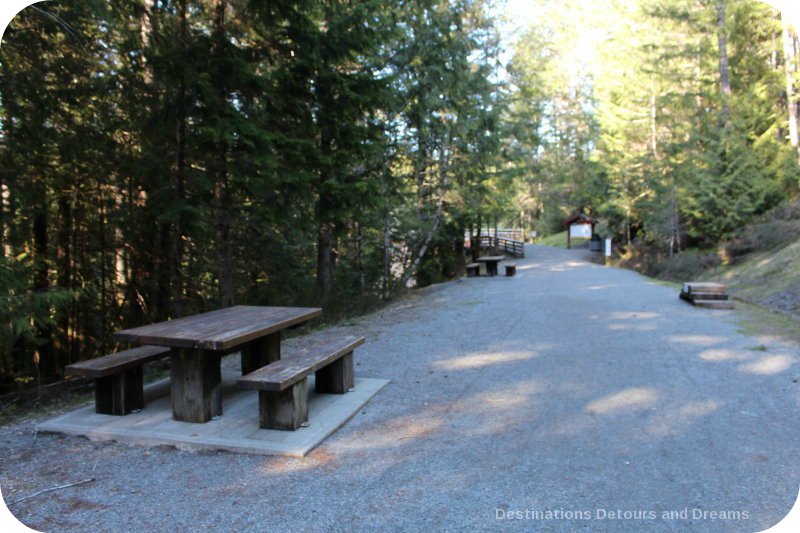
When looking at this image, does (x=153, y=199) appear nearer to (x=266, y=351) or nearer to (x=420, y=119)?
(x=266, y=351)

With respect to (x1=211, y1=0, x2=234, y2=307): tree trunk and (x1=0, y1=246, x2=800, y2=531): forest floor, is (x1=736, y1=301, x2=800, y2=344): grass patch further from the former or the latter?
(x1=211, y1=0, x2=234, y2=307): tree trunk

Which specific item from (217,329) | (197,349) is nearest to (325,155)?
(217,329)

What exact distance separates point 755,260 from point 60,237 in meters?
18.1

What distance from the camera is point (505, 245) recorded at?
38.3 meters

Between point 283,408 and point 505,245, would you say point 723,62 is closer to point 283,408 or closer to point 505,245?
point 505,245

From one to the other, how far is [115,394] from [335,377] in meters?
1.93

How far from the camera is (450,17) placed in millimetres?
13727

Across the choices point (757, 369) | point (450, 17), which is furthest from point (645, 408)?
point (450, 17)

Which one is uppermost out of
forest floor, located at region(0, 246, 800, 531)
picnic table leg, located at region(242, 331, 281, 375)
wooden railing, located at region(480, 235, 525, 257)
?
wooden railing, located at region(480, 235, 525, 257)

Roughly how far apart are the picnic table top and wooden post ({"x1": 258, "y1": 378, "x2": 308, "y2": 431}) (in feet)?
1.69

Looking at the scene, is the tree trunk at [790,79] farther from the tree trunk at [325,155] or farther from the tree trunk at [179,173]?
the tree trunk at [179,173]

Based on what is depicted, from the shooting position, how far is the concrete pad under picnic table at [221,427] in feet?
12.9

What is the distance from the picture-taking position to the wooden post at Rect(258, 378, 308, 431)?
4180mm

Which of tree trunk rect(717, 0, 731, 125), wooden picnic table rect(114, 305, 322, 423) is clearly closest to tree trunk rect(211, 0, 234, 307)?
wooden picnic table rect(114, 305, 322, 423)
